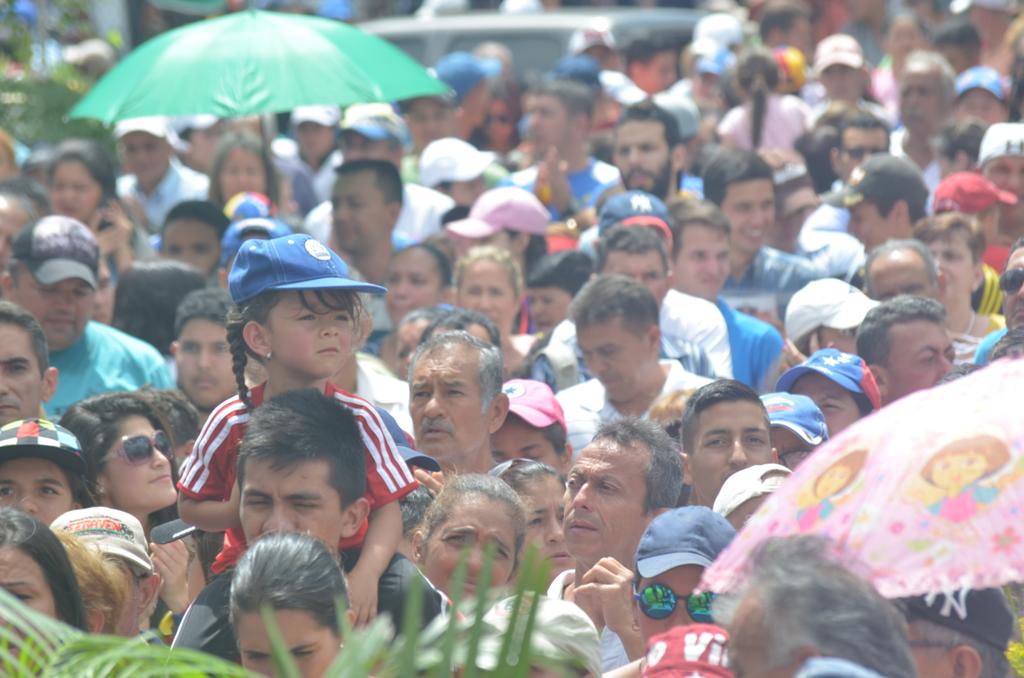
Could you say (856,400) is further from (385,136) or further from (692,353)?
(385,136)

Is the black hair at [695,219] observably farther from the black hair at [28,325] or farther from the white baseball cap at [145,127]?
the white baseball cap at [145,127]

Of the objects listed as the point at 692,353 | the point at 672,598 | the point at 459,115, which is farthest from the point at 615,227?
the point at 459,115

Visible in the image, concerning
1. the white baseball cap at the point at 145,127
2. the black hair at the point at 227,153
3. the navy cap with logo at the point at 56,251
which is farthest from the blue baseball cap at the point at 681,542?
the white baseball cap at the point at 145,127

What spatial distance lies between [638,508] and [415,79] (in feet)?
13.6

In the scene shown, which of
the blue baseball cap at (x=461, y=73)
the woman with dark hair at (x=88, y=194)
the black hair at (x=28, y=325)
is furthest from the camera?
the blue baseball cap at (x=461, y=73)

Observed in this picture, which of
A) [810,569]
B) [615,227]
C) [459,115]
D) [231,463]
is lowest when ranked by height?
[459,115]

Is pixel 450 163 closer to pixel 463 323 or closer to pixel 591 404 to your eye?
pixel 463 323

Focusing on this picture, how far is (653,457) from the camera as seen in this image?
579 centimetres

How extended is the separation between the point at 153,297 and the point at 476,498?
3852 millimetres

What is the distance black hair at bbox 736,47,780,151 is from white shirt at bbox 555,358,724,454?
5.09 m

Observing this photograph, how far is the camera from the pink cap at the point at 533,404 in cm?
666

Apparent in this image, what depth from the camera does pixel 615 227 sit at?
336 inches

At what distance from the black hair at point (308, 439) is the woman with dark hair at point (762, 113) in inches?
311

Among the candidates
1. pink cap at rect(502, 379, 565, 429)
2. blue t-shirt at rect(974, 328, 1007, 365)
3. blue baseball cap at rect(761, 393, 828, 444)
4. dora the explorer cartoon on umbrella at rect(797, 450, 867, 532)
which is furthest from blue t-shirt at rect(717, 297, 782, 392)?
dora the explorer cartoon on umbrella at rect(797, 450, 867, 532)
